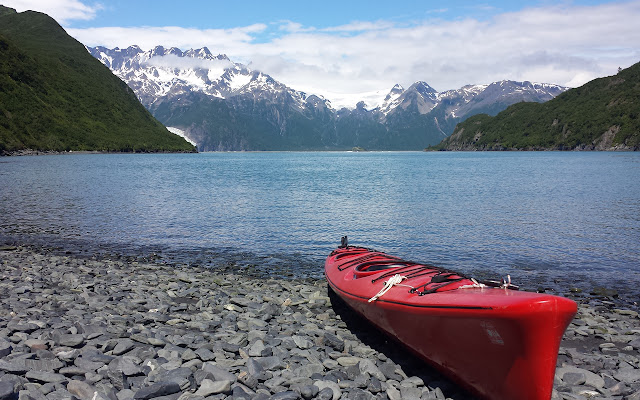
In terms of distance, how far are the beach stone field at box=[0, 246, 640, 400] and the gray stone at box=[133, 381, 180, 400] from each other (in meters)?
0.02

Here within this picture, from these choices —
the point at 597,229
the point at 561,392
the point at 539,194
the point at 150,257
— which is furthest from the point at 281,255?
the point at 539,194

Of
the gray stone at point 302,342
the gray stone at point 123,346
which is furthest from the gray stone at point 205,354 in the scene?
the gray stone at point 302,342

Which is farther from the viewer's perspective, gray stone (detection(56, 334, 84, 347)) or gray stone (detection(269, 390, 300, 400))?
gray stone (detection(56, 334, 84, 347))

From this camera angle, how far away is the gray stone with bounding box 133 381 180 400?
21.6 ft

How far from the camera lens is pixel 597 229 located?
26312 millimetres

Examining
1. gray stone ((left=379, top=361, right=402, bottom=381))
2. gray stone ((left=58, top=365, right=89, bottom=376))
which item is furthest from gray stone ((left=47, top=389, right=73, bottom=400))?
gray stone ((left=379, top=361, right=402, bottom=381))

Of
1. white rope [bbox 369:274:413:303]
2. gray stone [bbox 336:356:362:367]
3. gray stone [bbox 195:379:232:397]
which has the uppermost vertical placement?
white rope [bbox 369:274:413:303]

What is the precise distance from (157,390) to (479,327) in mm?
5273

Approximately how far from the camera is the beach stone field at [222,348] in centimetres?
704

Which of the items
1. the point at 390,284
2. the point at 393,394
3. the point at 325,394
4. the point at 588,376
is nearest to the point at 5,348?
the point at 325,394

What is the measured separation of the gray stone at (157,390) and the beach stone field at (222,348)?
19 millimetres

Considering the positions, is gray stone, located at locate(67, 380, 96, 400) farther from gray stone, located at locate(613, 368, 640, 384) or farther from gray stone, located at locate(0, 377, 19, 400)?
gray stone, located at locate(613, 368, 640, 384)

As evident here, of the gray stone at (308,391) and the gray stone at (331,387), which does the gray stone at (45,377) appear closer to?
the gray stone at (308,391)

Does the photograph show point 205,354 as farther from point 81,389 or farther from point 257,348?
point 81,389
